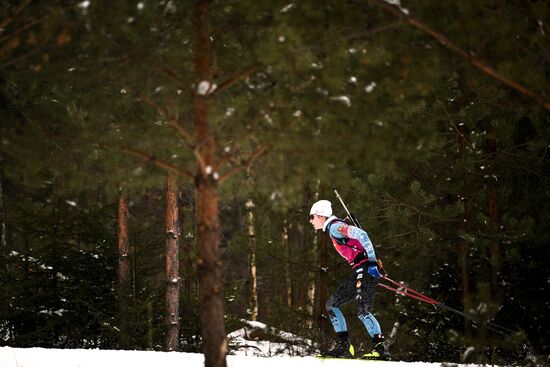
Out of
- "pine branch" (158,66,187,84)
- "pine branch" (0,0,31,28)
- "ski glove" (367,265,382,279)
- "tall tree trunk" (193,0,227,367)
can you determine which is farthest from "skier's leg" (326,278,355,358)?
"pine branch" (0,0,31,28)

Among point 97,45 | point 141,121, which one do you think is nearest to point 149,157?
point 141,121

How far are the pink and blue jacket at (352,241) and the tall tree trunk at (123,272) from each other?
373cm

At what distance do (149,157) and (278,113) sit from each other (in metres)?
1.38

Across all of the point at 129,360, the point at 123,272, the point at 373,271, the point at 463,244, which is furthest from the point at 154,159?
the point at 463,244

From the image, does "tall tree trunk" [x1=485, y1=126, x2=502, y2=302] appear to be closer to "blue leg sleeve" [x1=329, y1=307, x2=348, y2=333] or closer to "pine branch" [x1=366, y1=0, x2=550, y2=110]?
"blue leg sleeve" [x1=329, y1=307, x2=348, y2=333]

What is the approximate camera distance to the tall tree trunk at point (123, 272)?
11023mm

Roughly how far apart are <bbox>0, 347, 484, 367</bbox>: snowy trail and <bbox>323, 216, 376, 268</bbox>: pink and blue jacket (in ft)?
4.56

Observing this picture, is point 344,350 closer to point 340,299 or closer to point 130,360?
point 340,299

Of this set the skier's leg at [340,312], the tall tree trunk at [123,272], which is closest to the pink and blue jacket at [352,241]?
the skier's leg at [340,312]

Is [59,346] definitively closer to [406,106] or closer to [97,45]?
[97,45]

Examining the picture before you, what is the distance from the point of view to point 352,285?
9133mm

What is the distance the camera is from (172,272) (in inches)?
432

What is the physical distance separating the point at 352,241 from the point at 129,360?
10.9 ft

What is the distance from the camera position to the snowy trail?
8.15 metres
